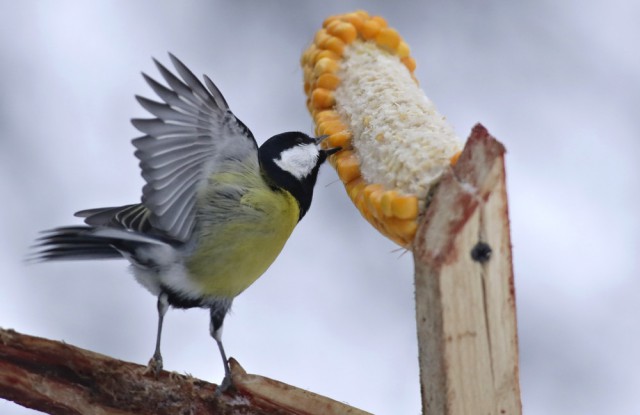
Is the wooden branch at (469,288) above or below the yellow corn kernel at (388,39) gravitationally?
below

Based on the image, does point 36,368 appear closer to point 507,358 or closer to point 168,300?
point 168,300

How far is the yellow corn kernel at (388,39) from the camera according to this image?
993mm

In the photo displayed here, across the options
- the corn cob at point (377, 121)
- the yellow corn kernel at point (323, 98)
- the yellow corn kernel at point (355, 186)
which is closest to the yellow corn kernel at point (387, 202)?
the corn cob at point (377, 121)

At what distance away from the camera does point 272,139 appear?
2.99 ft

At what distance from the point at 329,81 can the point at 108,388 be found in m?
0.41

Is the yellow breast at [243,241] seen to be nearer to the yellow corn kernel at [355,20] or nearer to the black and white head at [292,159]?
the black and white head at [292,159]

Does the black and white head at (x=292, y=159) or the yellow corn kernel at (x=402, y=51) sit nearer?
the black and white head at (x=292, y=159)

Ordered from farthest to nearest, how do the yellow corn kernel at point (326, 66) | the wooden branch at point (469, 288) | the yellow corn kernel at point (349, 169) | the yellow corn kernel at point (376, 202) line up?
the yellow corn kernel at point (326, 66) < the yellow corn kernel at point (349, 169) < the yellow corn kernel at point (376, 202) < the wooden branch at point (469, 288)

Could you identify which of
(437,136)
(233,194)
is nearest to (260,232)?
(233,194)

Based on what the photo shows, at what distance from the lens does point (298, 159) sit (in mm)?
904

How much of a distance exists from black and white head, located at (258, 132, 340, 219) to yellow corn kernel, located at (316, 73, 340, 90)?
8 centimetres

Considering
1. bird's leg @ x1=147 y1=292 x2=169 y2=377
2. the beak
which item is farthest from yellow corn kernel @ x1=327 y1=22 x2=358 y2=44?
bird's leg @ x1=147 y1=292 x2=169 y2=377

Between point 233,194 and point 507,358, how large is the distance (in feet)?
1.05

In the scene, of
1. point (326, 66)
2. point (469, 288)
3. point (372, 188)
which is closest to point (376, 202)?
point (372, 188)
